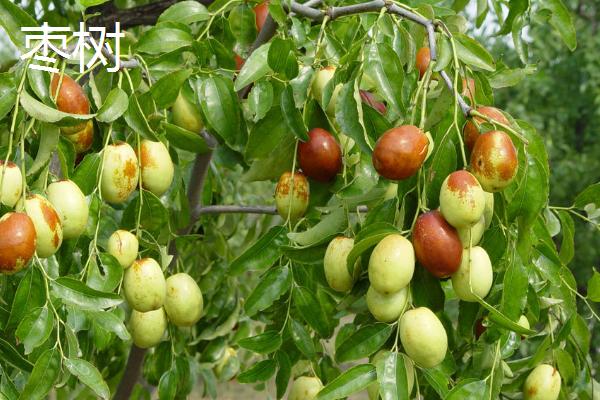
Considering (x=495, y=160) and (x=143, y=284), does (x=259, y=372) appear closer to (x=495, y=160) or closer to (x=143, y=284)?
(x=143, y=284)

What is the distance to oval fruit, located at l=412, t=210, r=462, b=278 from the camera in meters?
0.99

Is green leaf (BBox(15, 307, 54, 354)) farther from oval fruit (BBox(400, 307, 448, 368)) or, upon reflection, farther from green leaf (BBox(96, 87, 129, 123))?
oval fruit (BBox(400, 307, 448, 368))

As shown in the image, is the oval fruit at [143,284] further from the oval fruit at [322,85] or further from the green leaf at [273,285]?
the oval fruit at [322,85]

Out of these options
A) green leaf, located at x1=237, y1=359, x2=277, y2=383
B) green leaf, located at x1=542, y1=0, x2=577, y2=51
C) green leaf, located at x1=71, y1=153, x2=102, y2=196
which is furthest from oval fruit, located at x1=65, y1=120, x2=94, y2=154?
green leaf, located at x1=542, y1=0, x2=577, y2=51

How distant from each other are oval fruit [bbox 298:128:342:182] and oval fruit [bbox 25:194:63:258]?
1.32ft

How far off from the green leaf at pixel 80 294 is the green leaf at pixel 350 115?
1.17 feet

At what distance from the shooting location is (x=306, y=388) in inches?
61.4

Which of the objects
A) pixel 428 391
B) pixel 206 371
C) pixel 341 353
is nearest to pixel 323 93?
pixel 341 353

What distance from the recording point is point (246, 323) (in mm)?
2408

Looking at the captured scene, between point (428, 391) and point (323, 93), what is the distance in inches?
22.5

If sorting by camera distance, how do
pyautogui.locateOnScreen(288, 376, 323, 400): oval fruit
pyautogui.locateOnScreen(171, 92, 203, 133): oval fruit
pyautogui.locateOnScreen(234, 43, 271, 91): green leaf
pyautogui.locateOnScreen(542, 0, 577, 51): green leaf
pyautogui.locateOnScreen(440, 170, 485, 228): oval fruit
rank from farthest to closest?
pyautogui.locateOnScreen(542, 0, 577, 51): green leaf
pyautogui.locateOnScreen(288, 376, 323, 400): oval fruit
pyautogui.locateOnScreen(171, 92, 203, 133): oval fruit
pyautogui.locateOnScreen(234, 43, 271, 91): green leaf
pyautogui.locateOnScreen(440, 170, 485, 228): oval fruit

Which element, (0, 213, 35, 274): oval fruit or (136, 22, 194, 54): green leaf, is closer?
(0, 213, 35, 274): oval fruit

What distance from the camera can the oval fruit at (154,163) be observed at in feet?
4.08

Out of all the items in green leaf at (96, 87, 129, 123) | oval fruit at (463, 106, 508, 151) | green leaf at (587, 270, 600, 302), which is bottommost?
green leaf at (587, 270, 600, 302)
